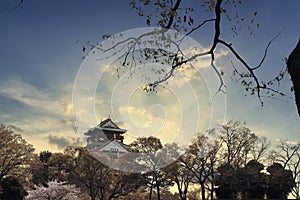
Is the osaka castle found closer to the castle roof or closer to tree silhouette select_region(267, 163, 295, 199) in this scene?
the castle roof

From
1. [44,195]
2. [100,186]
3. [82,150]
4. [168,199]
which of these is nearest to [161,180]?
[168,199]

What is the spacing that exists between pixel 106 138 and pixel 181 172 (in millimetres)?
20658

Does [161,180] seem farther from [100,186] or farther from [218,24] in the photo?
[218,24]

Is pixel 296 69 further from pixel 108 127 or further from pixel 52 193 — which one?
pixel 108 127

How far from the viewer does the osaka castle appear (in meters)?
39.5

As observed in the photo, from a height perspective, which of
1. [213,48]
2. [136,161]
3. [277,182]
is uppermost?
[136,161]

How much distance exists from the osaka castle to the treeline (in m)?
7.02

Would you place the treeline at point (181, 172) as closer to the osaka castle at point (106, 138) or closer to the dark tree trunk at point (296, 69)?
the osaka castle at point (106, 138)

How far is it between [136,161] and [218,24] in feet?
77.8

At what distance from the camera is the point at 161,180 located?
90.6 ft

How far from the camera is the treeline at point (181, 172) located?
2556 cm

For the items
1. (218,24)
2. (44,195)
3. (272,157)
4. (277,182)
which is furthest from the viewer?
(272,157)

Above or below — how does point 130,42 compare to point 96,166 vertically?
below

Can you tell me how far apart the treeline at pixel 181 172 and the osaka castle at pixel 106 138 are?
7024 mm
